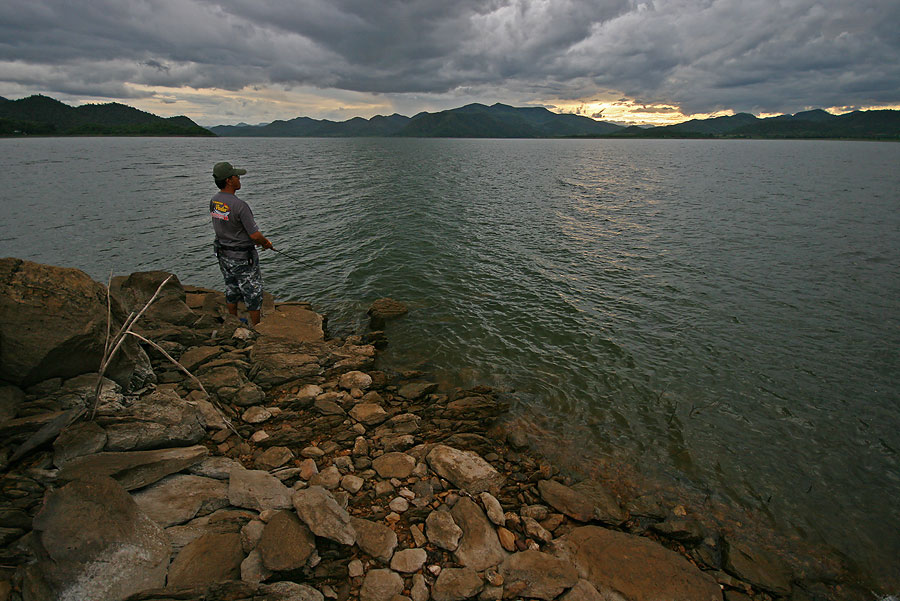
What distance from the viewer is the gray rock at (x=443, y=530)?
564 centimetres

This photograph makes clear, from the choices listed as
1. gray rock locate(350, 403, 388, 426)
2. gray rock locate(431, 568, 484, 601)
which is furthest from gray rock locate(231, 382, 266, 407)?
gray rock locate(431, 568, 484, 601)

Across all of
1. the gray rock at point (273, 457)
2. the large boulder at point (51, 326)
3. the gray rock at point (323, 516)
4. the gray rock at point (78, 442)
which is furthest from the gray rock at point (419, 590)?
the large boulder at point (51, 326)

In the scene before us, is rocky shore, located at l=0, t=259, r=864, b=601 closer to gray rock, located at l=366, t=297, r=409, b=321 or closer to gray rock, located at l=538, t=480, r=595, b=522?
gray rock, located at l=538, t=480, r=595, b=522

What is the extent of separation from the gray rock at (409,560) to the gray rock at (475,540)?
0.50 m

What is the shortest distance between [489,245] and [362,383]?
54.0 feet

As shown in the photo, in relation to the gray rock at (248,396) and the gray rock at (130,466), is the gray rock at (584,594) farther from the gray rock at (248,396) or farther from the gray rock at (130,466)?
the gray rock at (248,396)

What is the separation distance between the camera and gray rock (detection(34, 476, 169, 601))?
12.7ft

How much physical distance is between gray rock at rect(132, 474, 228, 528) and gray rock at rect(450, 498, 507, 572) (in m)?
3.47

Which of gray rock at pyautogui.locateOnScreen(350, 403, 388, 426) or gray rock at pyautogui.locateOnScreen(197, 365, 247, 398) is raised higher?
gray rock at pyautogui.locateOnScreen(197, 365, 247, 398)

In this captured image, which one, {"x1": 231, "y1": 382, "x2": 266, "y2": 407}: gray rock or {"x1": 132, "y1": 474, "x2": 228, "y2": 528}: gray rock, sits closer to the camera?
{"x1": 132, "y1": 474, "x2": 228, "y2": 528}: gray rock

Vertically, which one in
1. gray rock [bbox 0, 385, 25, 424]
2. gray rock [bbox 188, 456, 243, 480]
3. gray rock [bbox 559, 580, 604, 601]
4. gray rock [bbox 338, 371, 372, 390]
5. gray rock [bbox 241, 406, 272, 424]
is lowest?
gray rock [bbox 338, 371, 372, 390]

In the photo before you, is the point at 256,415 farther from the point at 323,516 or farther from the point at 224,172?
the point at 224,172

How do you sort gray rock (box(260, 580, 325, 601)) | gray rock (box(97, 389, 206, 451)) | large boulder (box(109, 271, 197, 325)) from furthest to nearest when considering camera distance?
large boulder (box(109, 271, 197, 325)), gray rock (box(97, 389, 206, 451)), gray rock (box(260, 580, 325, 601))

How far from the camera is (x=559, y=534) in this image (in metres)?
6.47
